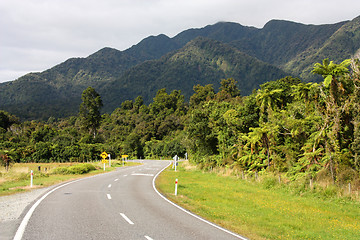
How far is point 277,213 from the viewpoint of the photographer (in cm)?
1569

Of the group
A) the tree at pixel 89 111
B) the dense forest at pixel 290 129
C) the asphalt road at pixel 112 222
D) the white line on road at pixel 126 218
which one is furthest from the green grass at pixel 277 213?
the tree at pixel 89 111

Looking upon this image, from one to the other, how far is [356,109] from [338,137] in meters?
2.38

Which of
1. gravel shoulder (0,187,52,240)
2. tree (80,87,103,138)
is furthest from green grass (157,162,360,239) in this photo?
tree (80,87,103,138)

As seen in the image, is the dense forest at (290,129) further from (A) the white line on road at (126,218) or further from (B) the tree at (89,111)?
(B) the tree at (89,111)

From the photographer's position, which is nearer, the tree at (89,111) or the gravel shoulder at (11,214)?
the gravel shoulder at (11,214)

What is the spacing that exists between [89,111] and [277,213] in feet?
343

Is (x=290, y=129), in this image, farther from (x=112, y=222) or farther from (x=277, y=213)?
(x=112, y=222)

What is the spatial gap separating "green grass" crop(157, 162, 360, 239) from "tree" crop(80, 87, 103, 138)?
95.6m

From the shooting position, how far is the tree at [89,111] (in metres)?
112

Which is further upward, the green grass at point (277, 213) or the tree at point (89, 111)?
the tree at point (89, 111)

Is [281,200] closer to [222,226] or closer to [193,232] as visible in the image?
[222,226]

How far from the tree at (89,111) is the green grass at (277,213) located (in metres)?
95.6

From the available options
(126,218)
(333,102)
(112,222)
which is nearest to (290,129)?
(333,102)

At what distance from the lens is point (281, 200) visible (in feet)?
64.3
